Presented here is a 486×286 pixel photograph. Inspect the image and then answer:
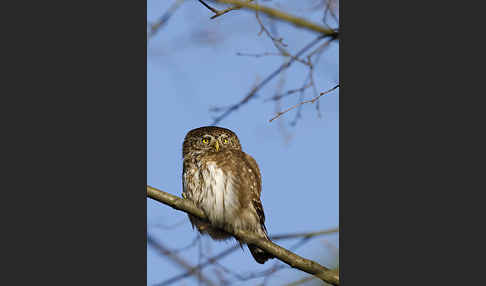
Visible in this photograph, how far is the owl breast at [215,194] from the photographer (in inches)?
156

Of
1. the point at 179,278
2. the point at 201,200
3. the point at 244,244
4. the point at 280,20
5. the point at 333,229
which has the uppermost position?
the point at 280,20

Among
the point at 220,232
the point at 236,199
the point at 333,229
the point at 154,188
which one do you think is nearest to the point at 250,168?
the point at 236,199

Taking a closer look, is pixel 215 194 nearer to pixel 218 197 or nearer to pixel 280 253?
pixel 218 197

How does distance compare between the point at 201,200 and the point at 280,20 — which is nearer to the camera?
the point at 280,20

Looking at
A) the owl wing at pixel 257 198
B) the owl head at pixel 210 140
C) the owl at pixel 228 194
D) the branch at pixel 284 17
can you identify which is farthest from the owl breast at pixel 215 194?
the branch at pixel 284 17

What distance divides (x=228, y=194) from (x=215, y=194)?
0.38ft

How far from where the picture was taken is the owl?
396 cm

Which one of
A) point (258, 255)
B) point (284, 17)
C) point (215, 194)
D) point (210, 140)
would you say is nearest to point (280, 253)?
point (258, 255)

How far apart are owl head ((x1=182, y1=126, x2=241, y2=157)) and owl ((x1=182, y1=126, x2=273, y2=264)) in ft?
0.49

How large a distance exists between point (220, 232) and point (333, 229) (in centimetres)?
146
